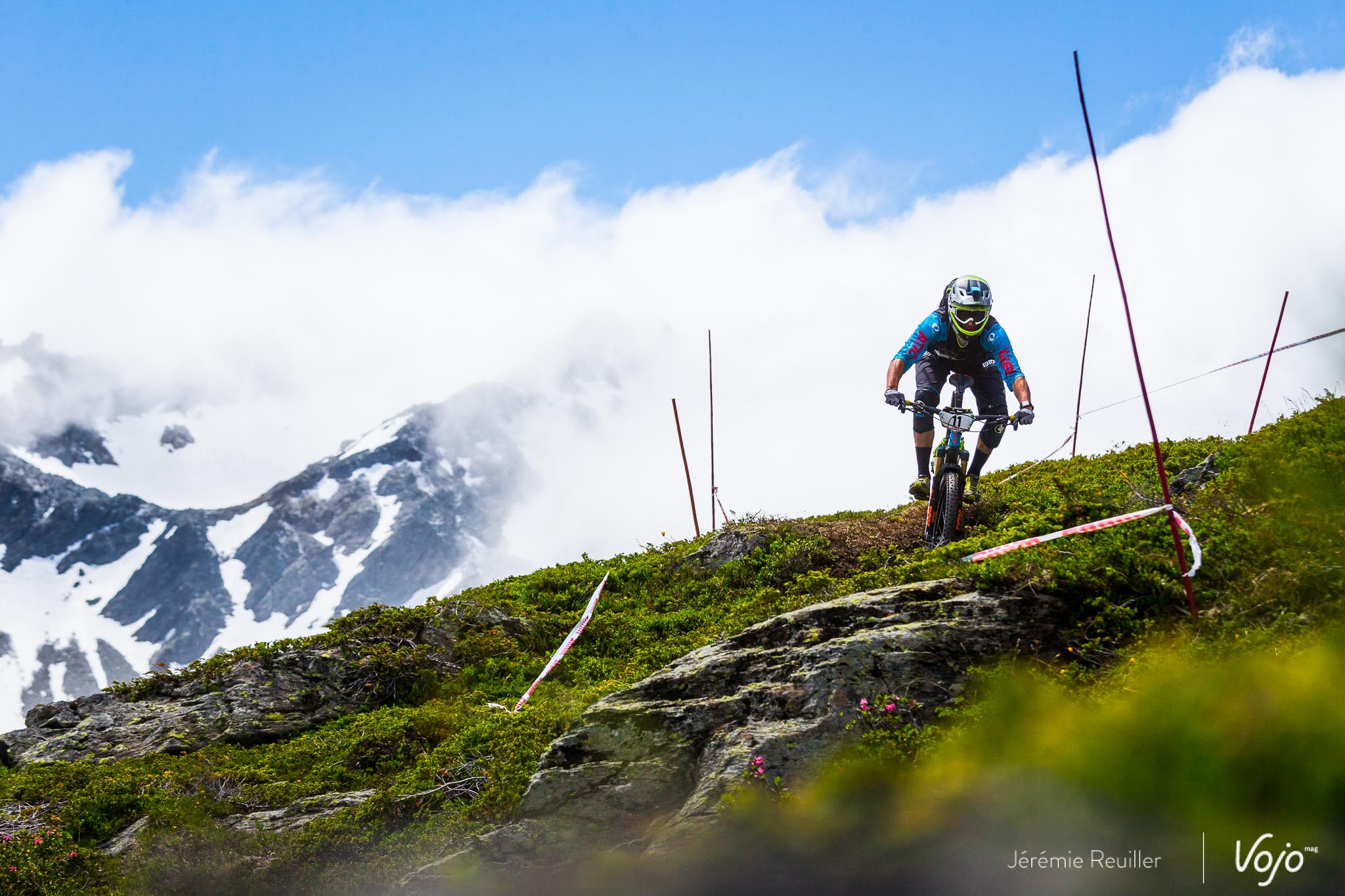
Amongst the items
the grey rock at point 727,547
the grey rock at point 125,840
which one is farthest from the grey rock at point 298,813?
the grey rock at point 727,547

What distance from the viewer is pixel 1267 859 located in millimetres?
3354

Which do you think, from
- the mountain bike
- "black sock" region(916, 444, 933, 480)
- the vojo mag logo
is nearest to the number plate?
the mountain bike

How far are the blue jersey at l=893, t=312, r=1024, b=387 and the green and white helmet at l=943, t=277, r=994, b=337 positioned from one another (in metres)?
0.18

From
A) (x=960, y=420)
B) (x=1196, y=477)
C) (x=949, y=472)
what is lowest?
(x=1196, y=477)

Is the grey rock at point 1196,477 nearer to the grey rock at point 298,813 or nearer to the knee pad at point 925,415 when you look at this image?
the knee pad at point 925,415

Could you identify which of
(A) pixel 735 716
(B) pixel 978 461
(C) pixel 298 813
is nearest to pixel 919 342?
(B) pixel 978 461

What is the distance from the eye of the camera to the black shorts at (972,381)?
12656 mm

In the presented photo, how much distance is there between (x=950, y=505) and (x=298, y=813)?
27.4 feet

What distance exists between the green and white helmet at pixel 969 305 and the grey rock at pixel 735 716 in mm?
5914

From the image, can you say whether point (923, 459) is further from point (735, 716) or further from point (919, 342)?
point (735, 716)

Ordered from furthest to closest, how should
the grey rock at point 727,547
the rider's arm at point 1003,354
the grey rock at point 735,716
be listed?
the grey rock at point 727,547, the rider's arm at point 1003,354, the grey rock at point 735,716

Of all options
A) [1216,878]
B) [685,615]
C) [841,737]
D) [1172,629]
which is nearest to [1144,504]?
[1172,629]

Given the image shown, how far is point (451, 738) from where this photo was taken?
29.2ft

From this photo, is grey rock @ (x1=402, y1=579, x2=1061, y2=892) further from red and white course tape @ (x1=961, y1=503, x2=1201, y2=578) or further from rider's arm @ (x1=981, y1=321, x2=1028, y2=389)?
rider's arm @ (x1=981, y1=321, x2=1028, y2=389)
